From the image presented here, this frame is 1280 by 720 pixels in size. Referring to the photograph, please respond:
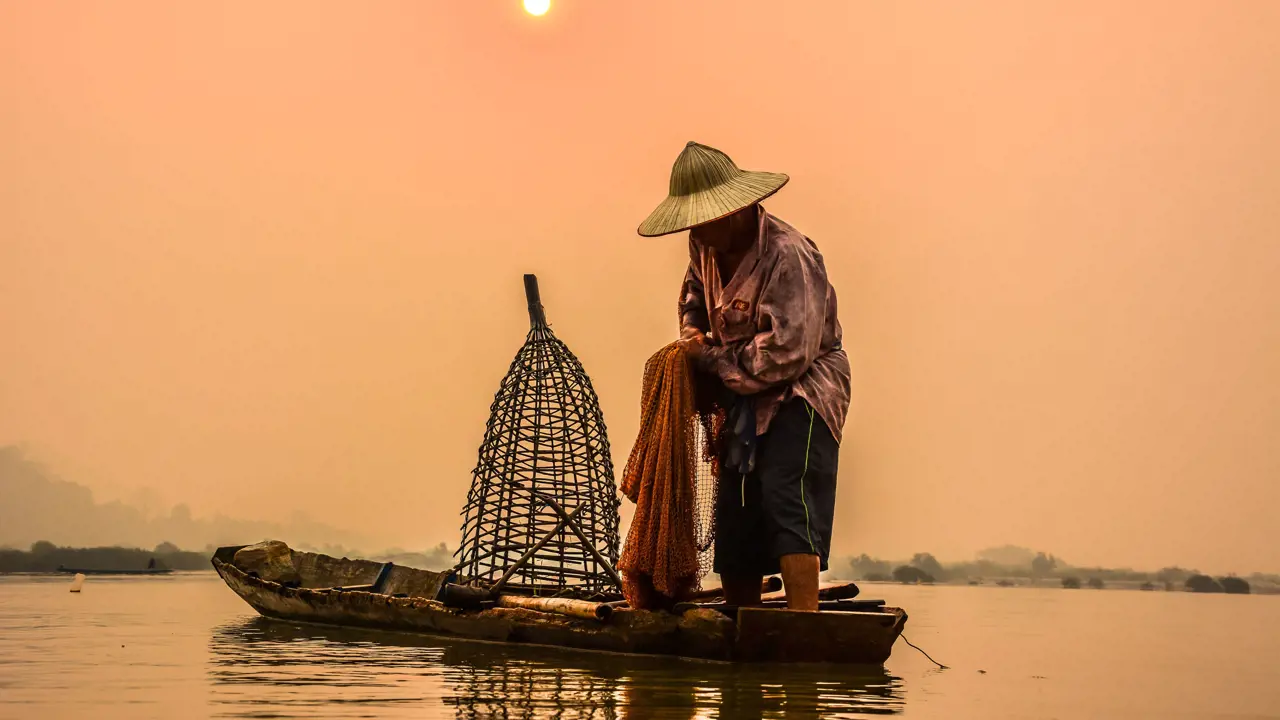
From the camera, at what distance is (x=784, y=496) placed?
462 centimetres

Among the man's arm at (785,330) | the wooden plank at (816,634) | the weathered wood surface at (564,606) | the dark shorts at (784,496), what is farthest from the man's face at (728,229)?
the weathered wood surface at (564,606)

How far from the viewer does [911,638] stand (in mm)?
7977

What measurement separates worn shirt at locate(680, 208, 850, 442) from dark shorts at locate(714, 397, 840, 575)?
62 mm

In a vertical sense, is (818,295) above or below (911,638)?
above

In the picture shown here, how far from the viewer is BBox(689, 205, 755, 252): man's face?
15.9ft

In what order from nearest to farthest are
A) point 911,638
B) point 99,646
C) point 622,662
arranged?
point 622,662
point 99,646
point 911,638

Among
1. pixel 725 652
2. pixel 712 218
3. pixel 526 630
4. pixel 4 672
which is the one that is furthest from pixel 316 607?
pixel 712 218

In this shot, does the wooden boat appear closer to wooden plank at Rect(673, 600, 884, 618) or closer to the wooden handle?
wooden plank at Rect(673, 600, 884, 618)

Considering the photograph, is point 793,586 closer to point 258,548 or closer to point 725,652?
point 725,652

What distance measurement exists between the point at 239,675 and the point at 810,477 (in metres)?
2.26

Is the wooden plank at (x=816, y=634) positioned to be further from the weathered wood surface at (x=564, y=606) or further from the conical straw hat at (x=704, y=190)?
the conical straw hat at (x=704, y=190)

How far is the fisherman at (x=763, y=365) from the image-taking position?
4.66 meters

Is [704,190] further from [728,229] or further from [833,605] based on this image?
[833,605]

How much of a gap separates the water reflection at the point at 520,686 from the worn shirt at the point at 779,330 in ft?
3.31
